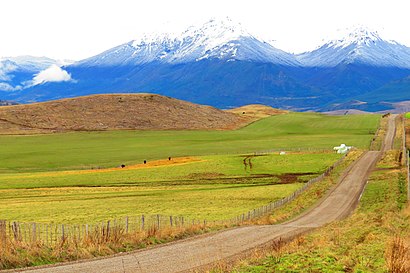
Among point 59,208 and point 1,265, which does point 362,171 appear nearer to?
point 59,208

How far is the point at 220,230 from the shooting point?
3678 cm

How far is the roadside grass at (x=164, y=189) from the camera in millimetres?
53594

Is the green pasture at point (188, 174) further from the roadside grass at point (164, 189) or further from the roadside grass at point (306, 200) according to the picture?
the roadside grass at point (306, 200)

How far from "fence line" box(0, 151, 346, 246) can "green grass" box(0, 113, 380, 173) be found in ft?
187

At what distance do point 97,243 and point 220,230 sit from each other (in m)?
11.1

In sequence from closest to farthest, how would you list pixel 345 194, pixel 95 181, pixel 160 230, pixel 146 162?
pixel 160 230, pixel 345 194, pixel 95 181, pixel 146 162

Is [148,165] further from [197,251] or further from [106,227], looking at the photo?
[197,251]

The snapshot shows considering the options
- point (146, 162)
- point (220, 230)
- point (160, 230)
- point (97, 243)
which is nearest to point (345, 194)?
point (220, 230)

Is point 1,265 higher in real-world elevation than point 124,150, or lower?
lower

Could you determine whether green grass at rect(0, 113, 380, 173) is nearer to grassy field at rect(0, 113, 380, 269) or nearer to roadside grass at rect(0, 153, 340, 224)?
grassy field at rect(0, 113, 380, 269)

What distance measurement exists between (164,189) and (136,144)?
78.4 meters

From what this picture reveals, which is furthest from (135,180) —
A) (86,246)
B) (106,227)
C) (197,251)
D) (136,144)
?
(136,144)

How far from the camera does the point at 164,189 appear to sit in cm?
7694

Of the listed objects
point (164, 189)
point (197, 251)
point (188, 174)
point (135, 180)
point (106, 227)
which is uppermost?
point (188, 174)
